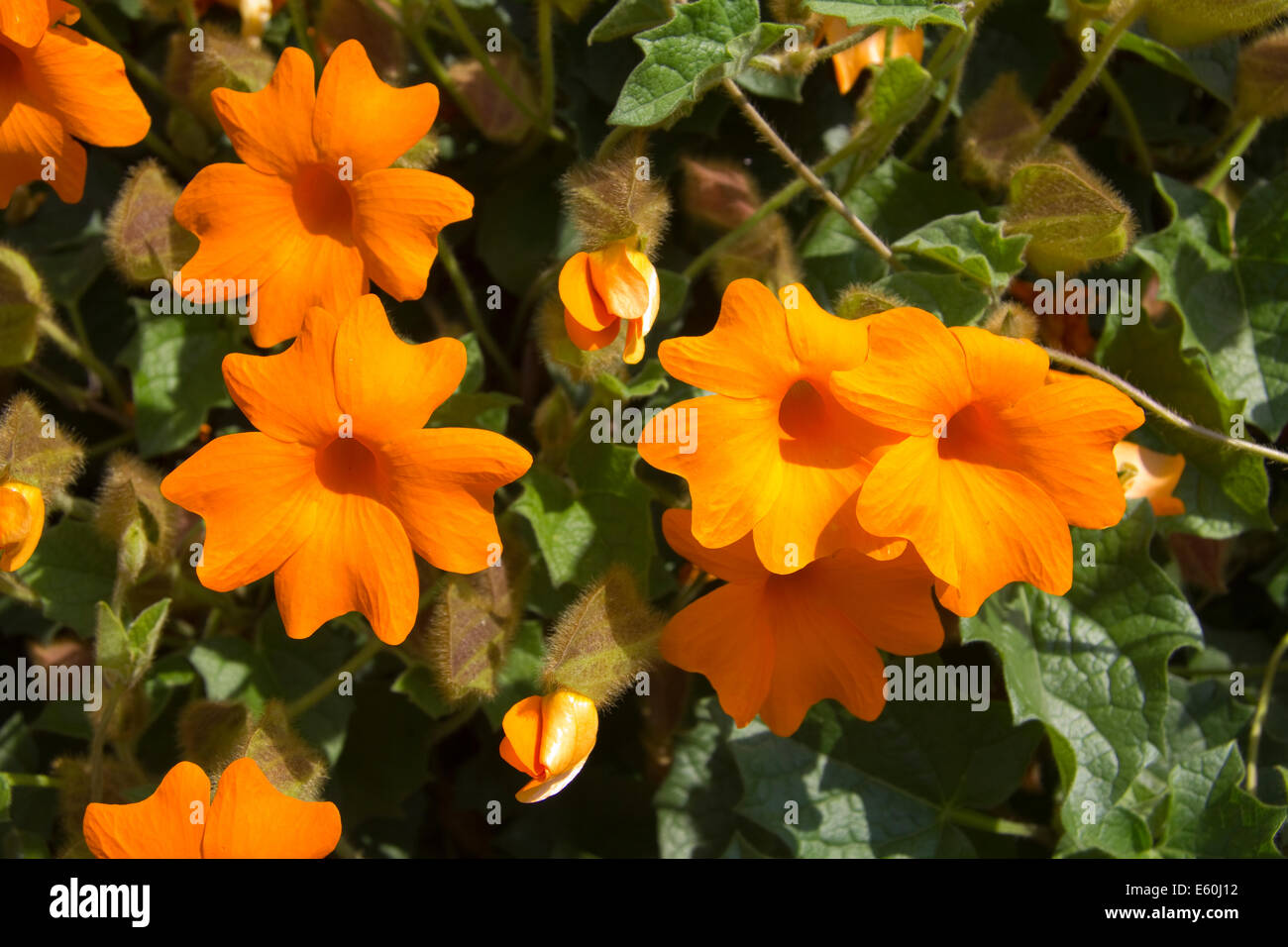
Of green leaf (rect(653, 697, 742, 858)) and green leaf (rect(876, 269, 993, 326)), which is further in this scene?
green leaf (rect(653, 697, 742, 858))

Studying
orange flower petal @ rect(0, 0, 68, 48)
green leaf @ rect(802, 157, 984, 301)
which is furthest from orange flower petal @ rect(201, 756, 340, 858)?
green leaf @ rect(802, 157, 984, 301)

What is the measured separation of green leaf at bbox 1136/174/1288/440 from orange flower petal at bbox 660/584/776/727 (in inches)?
22.6

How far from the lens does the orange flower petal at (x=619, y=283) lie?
34.2 inches

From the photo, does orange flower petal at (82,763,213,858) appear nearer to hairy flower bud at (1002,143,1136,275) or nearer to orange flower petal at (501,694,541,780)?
orange flower petal at (501,694,541,780)

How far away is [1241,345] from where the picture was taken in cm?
115

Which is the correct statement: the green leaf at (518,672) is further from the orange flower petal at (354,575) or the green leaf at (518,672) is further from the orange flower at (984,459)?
the orange flower at (984,459)

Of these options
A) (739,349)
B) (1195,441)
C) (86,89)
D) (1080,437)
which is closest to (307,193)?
(86,89)

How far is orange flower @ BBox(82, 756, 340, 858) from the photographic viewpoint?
0.80 meters

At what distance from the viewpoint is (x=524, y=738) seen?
2.71 feet

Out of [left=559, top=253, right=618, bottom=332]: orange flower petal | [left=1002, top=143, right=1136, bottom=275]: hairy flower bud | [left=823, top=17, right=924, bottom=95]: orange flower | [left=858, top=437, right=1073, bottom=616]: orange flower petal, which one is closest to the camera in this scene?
→ [left=858, top=437, right=1073, bottom=616]: orange flower petal

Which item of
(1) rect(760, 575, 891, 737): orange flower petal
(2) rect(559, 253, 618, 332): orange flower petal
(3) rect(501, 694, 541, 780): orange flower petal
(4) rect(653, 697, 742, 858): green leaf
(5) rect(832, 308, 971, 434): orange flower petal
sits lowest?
(4) rect(653, 697, 742, 858): green leaf

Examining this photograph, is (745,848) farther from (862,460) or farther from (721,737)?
(862,460)

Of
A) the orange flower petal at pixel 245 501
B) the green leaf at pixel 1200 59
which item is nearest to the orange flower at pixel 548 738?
the orange flower petal at pixel 245 501

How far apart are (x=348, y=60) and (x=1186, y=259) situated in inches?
33.5
